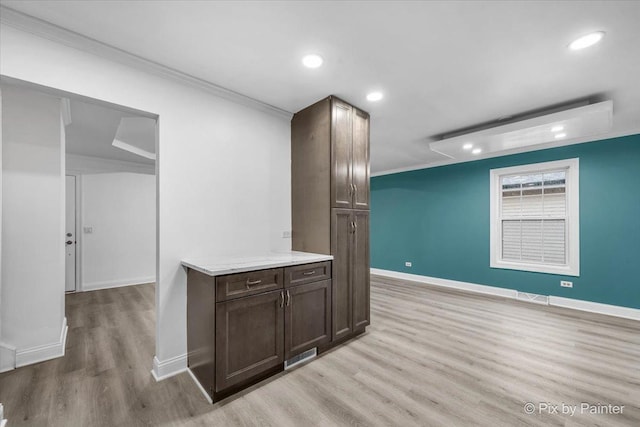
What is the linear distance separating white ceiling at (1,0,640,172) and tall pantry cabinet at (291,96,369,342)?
26cm

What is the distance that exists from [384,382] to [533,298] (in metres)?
3.60

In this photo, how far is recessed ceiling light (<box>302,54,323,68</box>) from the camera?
6.70 ft

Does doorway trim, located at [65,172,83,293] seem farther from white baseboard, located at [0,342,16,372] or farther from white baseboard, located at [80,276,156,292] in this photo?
white baseboard, located at [0,342,16,372]

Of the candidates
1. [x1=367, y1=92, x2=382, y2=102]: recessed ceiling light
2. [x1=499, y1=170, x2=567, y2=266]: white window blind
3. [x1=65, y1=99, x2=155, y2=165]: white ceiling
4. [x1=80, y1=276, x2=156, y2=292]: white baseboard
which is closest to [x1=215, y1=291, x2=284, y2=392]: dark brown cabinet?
[x1=367, y1=92, x2=382, y2=102]: recessed ceiling light

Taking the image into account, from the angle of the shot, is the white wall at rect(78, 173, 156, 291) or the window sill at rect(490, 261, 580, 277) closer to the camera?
the window sill at rect(490, 261, 580, 277)

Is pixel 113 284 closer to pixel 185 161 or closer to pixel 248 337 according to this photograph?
pixel 185 161

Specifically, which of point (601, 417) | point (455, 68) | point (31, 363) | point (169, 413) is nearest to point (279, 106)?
point (455, 68)

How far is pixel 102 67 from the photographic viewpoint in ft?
6.37

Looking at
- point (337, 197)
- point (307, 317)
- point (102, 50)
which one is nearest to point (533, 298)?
point (337, 197)

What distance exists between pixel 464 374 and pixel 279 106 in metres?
3.11

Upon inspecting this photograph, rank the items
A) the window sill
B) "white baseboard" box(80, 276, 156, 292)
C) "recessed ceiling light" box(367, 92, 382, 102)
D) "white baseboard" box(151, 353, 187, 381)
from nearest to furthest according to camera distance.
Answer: "white baseboard" box(151, 353, 187, 381)
"recessed ceiling light" box(367, 92, 382, 102)
the window sill
"white baseboard" box(80, 276, 156, 292)

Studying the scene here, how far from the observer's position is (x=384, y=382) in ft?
6.86

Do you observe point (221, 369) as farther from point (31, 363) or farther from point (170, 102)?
point (170, 102)

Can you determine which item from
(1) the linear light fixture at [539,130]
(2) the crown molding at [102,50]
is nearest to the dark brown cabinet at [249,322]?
→ (2) the crown molding at [102,50]
